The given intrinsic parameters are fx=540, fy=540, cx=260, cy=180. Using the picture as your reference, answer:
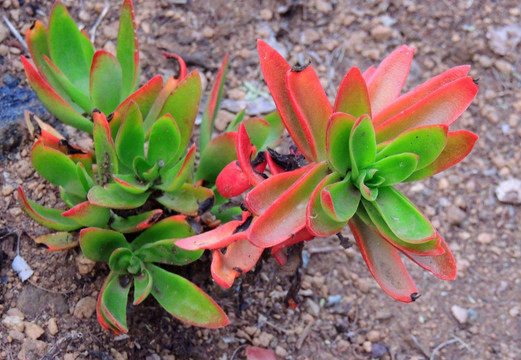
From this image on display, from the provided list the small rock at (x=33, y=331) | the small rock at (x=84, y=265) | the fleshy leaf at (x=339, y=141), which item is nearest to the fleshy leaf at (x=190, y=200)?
the small rock at (x=84, y=265)

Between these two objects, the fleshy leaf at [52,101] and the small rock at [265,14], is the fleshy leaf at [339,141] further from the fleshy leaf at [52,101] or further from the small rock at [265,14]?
the small rock at [265,14]

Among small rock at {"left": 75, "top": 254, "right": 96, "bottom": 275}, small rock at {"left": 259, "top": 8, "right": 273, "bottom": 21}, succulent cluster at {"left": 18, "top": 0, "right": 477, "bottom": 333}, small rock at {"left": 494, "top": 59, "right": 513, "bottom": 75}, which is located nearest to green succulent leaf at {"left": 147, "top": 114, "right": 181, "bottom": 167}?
succulent cluster at {"left": 18, "top": 0, "right": 477, "bottom": 333}

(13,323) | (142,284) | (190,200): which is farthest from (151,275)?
(13,323)

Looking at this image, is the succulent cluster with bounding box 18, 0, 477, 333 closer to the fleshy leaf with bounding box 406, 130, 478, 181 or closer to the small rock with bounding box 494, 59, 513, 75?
the fleshy leaf with bounding box 406, 130, 478, 181

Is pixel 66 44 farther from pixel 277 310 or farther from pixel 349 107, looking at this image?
pixel 277 310

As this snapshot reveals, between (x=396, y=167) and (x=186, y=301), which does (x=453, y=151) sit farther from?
(x=186, y=301)
